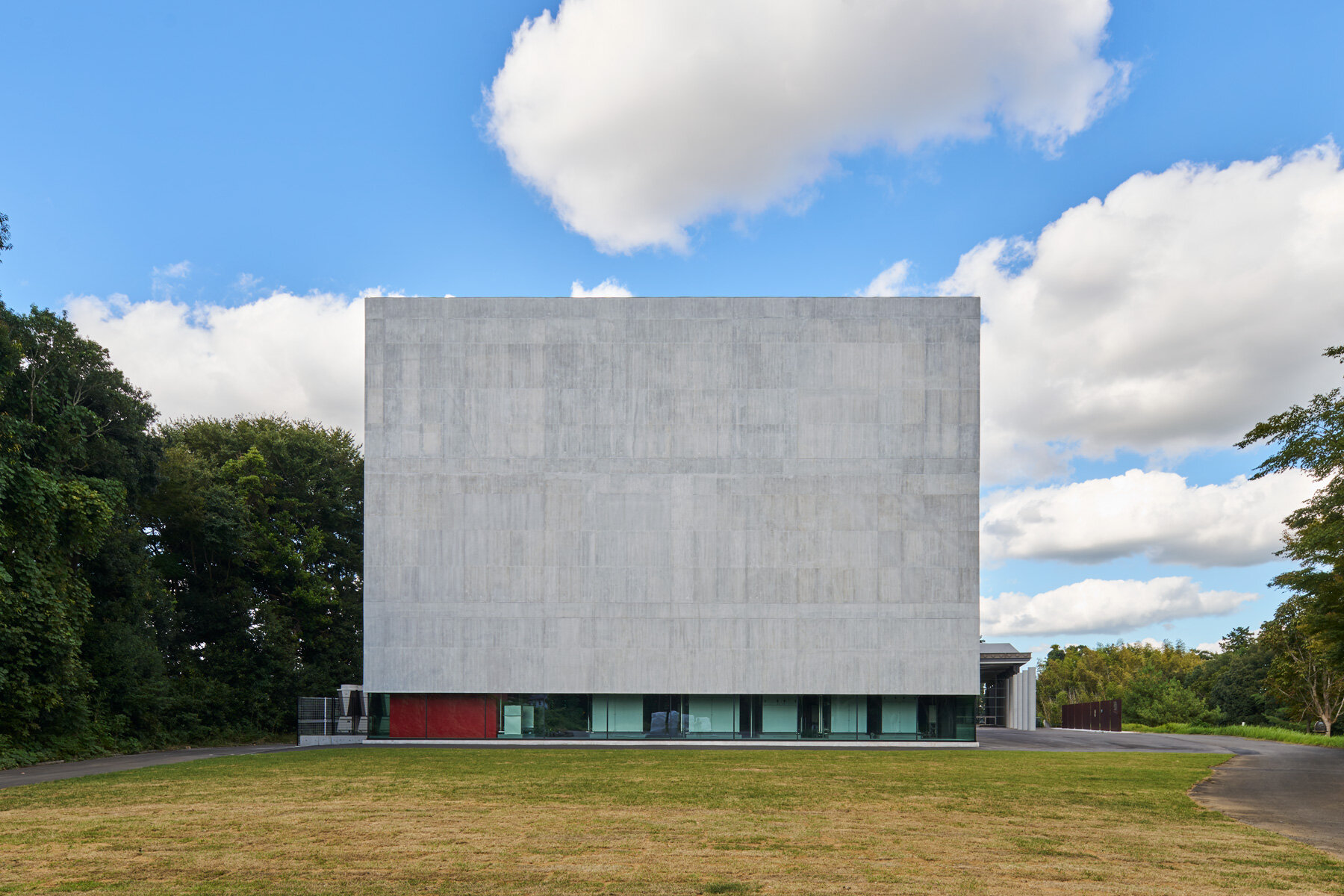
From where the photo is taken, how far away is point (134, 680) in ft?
103

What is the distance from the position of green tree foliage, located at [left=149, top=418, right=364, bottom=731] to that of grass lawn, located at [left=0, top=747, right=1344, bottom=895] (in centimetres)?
2032

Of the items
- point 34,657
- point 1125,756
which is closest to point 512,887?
point 34,657

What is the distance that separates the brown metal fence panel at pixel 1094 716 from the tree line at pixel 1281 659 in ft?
32.7

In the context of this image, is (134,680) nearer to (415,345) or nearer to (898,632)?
(415,345)

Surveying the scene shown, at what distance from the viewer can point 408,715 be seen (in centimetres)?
3600

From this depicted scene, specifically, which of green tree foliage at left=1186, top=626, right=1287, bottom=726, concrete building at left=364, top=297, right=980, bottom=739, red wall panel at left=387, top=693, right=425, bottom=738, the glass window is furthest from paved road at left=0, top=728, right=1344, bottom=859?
green tree foliage at left=1186, top=626, right=1287, bottom=726

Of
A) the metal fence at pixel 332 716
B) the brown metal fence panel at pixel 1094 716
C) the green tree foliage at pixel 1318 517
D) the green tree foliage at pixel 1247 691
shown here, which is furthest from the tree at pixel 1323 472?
the metal fence at pixel 332 716

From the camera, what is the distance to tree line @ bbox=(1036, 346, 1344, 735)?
30547 mm

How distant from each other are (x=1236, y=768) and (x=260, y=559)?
3879 centimetres

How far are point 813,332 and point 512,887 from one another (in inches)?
1182

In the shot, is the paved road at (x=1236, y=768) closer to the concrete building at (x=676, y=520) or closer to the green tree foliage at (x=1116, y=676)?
the concrete building at (x=676, y=520)

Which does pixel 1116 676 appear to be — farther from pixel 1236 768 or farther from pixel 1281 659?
pixel 1236 768

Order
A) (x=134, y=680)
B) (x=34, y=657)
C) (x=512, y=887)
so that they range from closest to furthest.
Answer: (x=512, y=887) → (x=34, y=657) → (x=134, y=680)

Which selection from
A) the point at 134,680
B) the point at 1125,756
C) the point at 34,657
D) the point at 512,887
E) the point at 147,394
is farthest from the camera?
the point at 147,394
